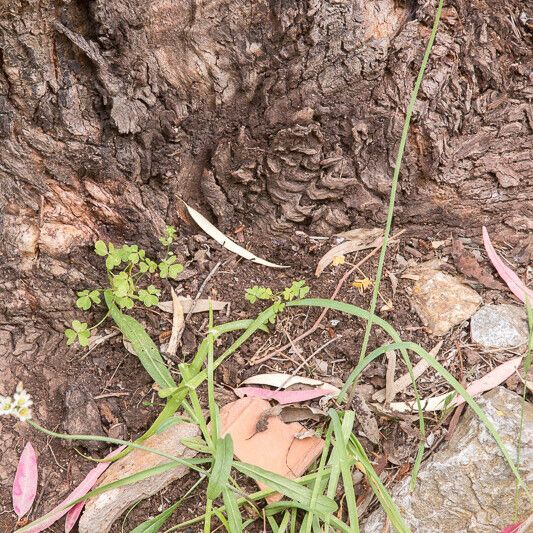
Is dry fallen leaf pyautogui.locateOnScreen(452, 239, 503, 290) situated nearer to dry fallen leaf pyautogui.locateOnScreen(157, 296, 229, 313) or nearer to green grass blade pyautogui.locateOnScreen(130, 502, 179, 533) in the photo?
dry fallen leaf pyautogui.locateOnScreen(157, 296, 229, 313)

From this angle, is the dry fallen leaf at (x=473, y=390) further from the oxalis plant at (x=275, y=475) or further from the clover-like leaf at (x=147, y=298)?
the clover-like leaf at (x=147, y=298)

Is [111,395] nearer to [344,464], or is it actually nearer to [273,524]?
[273,524]

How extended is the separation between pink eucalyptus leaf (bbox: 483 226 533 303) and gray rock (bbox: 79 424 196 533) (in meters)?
1.03

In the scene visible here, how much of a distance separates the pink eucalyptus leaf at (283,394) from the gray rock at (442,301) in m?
0.39

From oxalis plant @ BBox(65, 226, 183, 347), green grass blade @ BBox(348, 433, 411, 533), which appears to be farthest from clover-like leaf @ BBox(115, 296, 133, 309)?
green grass blade @ BBox(348, 433, 411, 533)

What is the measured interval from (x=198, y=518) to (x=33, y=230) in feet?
2.95

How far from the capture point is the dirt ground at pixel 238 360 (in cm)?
173

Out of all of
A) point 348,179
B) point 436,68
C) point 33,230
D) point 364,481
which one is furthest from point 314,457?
point 436,68

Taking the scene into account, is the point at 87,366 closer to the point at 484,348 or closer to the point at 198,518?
the point at 198,518

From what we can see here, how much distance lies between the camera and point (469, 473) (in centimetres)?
165

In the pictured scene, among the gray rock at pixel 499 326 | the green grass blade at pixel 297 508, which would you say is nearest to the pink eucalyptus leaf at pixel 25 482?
the green grass blade at pixel 297 508

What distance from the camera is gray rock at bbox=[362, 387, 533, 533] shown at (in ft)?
5.29

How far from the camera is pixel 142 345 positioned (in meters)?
1.80

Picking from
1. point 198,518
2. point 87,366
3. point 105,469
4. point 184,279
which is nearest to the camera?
point 198,518
